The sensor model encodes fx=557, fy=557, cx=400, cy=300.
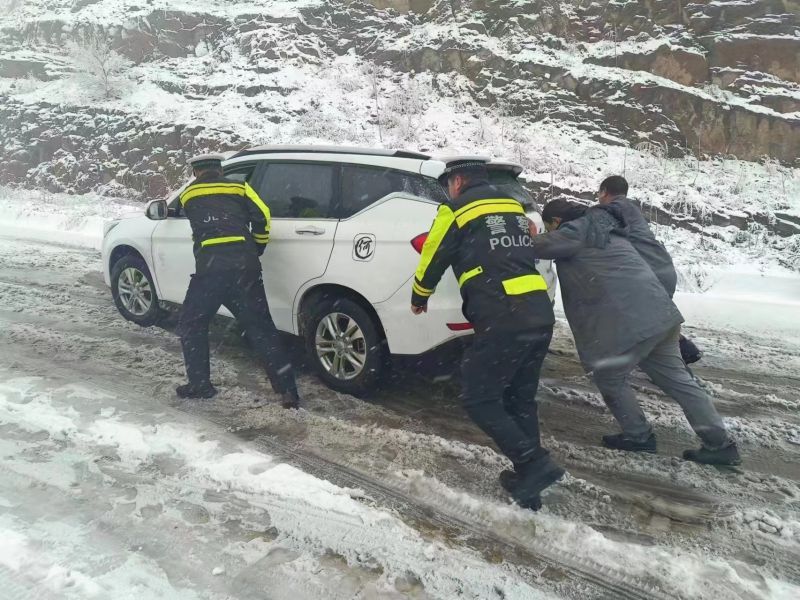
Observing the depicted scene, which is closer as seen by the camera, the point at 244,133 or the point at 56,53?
the point at 244,133

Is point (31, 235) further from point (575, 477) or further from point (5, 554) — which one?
point (575, 477)

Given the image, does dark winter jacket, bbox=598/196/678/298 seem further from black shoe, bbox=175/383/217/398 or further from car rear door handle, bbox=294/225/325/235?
black shoe, bbox=175/383/217/398

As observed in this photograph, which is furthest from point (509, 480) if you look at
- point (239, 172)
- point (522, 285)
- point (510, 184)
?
point (239, 172)

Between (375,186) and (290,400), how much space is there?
1.67 m

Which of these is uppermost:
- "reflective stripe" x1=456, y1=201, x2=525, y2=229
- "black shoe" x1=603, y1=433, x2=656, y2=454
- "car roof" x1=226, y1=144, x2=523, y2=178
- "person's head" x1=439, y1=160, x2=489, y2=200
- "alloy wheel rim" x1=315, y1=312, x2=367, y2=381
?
"car roof" x1=226, y1=144, x2=523, y2=178

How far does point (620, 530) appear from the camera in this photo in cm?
273

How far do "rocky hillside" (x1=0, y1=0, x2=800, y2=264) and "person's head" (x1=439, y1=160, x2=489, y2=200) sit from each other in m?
10.3

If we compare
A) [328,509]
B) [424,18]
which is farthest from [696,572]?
[424,18]

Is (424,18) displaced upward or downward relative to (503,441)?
upward

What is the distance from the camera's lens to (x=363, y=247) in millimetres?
3943

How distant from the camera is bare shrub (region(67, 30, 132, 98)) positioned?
20484 mm

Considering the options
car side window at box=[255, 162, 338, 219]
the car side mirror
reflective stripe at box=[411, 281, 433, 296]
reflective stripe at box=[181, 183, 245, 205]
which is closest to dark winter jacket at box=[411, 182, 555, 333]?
reflective stripe at box=[411, 281, 433, 296]

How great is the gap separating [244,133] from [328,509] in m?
16.1

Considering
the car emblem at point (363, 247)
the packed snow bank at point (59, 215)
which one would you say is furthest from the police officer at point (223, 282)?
the packed snow bank at point (59, 215)
